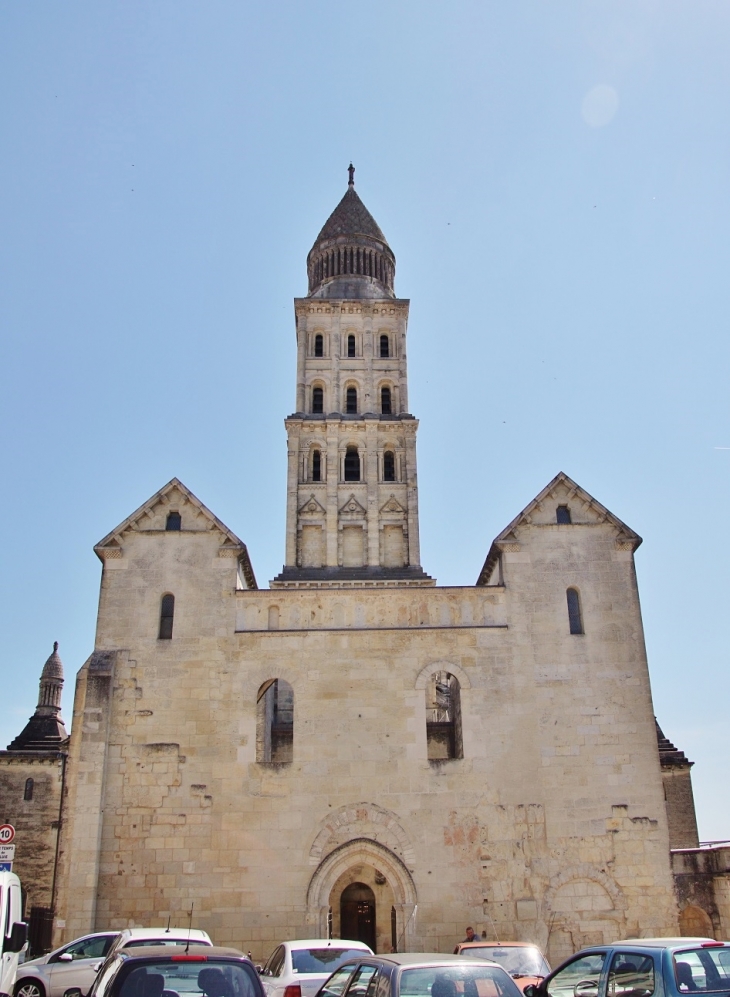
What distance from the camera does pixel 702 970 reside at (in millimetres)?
7672

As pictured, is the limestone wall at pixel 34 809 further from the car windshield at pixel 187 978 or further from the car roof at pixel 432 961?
the car windshield at pixel 187 978

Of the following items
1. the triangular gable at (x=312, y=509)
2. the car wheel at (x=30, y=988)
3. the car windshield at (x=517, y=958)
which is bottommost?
the car wheel at (x=30, y=988)

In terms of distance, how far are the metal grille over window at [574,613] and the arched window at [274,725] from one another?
8124 mm

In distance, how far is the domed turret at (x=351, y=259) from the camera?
164 feet

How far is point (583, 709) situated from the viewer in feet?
75.8

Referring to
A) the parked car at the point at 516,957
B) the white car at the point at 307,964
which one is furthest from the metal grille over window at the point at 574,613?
the white car at the point at 307,964

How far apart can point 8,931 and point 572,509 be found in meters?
17.5

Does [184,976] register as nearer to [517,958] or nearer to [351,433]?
[517,958]

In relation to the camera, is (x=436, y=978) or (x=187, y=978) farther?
(x=436, y=978)

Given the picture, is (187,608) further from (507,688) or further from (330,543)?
(330,543)

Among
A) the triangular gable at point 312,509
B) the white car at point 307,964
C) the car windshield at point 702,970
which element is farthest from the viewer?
the triangular gable at point 312,509

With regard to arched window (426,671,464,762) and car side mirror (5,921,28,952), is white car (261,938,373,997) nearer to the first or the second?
car side mirror (5,921,28,952)

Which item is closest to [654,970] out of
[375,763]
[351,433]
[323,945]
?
[323,945]

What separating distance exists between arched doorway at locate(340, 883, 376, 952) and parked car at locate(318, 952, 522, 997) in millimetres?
15943
